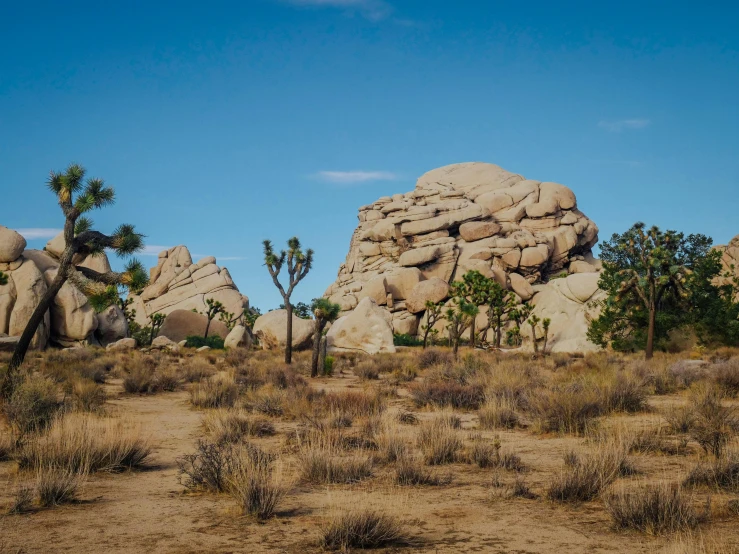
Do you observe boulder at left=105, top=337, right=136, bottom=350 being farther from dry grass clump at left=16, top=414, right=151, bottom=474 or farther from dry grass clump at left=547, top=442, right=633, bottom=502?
dry grass clump at left=547, top=442, right=633, bottom=502

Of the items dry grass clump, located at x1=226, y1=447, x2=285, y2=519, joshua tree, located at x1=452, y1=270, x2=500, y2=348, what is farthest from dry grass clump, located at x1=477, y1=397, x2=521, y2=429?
joshua tree, located at x1=452, y1=270, x2=500, y2=348

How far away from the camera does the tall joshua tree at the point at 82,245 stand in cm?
1681

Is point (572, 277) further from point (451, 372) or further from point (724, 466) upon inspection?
point (724, 466)

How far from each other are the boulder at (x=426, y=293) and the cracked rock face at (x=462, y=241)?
0.44ft

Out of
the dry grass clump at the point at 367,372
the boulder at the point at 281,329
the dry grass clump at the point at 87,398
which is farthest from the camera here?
the boulder at the point at 281,329

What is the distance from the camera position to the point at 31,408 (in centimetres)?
1119

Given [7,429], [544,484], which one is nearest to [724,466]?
[544,484]

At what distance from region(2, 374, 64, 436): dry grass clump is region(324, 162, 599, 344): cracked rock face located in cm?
7129

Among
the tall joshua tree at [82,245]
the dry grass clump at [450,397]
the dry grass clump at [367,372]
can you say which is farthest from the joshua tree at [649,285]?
the tall joshua tree at [82,245]

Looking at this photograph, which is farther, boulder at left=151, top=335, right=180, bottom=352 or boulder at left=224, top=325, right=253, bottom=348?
boulder at left=224, top=325, right=253, bottom=348

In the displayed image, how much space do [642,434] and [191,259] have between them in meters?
103

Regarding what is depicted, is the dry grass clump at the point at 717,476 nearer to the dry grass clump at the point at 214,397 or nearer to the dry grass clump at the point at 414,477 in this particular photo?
the dry grass clump at the point at 414,477

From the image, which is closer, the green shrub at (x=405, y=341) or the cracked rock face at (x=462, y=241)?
the green shrub at (x=405, y=341)

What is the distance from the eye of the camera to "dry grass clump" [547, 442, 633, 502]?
267 inches
